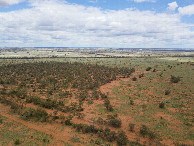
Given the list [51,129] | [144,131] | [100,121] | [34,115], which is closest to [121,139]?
[144,131]

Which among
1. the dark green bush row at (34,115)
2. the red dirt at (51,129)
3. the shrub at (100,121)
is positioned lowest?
the red dirt at (51,129)

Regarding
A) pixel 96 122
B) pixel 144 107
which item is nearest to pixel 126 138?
pixel 96 122

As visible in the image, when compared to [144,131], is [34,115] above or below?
above

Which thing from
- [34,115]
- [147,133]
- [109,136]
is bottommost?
[109,136]

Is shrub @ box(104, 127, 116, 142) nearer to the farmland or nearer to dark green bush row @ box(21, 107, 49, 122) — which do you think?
the farmland

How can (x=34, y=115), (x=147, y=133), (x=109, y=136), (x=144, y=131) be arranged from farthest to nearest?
(x=34, y=115) → (x=144, y=131) → (x=147, y=133) → (x=109, y=136)

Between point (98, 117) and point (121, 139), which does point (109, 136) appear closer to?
point (121, 139)

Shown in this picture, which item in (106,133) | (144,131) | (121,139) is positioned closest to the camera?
(121,139)

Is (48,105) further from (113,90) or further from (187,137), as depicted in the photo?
(187,137)

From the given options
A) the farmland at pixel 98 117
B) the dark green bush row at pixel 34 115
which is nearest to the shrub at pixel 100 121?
the farmland at pixel 98 117

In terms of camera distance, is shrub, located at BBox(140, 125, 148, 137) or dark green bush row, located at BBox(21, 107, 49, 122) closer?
shrub, located at BBox(140, 125, 148, 137)

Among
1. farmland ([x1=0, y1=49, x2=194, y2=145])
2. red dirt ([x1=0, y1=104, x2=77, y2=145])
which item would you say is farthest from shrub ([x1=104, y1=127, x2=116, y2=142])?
red dirt ([x1=0, y1=104, x2=77, y2=145])

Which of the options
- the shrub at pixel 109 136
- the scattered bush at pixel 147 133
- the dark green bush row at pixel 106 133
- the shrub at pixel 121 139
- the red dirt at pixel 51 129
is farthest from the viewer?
the scattered bush at pixel 147 133

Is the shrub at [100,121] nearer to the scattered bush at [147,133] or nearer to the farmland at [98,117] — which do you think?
the farmland at [98,117]
